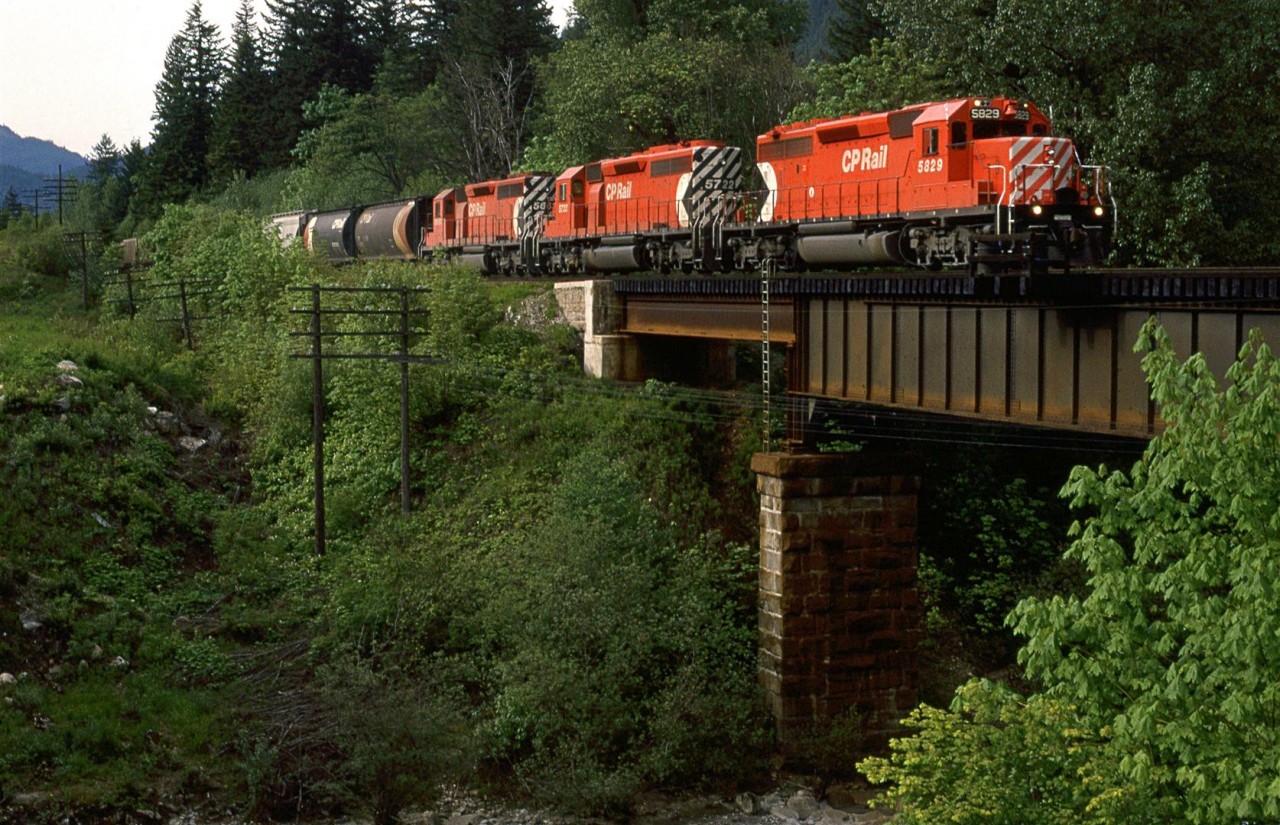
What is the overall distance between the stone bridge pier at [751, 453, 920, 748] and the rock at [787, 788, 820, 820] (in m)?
1.35

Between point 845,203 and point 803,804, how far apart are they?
1275 centimetres

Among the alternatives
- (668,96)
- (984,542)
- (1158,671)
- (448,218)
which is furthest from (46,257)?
(1158,671)

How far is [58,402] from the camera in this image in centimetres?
3234

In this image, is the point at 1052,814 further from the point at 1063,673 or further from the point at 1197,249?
the point at 1197,249

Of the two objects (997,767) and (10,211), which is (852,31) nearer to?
(997,767)

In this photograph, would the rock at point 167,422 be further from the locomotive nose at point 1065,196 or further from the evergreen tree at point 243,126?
the evergreen tree at point 243,126

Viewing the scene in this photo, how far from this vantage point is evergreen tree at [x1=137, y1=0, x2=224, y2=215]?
290ft

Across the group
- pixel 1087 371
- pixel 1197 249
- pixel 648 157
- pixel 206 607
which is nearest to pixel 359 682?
pixel 206 607

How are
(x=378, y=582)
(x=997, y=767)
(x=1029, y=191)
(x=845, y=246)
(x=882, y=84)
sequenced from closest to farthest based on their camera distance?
(x=997, y=767), (x=1029, y=191), (x=378, y=582), (x=845, y=246), (x=882, y=84)

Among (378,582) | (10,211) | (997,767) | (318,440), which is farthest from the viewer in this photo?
(10,211)

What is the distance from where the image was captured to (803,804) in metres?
23.0

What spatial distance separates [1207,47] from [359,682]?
2613 cm

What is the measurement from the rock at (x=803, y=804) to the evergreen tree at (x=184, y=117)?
70454 mm

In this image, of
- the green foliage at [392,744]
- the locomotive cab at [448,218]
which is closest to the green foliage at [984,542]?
the green foliage at [392,744]
